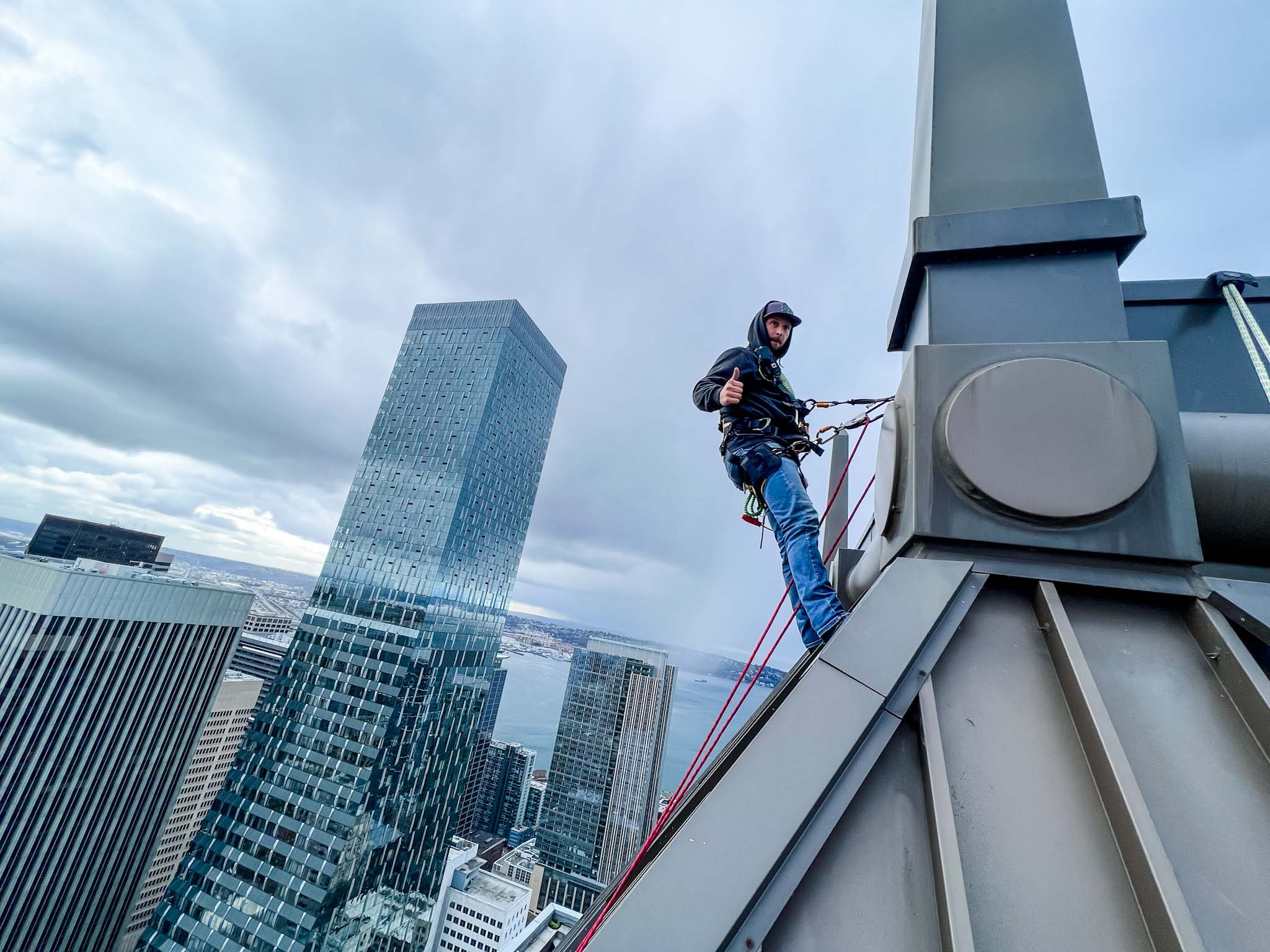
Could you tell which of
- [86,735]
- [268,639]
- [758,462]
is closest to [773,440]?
[758,462]

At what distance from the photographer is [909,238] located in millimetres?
2145

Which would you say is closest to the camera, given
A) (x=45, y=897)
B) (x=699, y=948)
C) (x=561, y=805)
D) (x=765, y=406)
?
(x=699, y=948)

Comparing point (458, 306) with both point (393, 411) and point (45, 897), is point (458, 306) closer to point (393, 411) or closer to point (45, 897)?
point (393, 411)

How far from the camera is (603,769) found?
46.5 metres

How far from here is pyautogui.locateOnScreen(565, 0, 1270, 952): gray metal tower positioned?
107 cm

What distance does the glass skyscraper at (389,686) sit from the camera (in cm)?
3128

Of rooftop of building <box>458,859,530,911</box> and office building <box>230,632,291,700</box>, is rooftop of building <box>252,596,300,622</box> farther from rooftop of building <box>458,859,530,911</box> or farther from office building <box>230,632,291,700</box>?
rooftop of building <box>458,859,530,911</box>

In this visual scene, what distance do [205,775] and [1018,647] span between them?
9041 cm

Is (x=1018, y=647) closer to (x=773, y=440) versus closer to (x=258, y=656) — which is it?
(x=773, y=440)

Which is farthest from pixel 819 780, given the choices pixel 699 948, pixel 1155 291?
pixel 1155 291

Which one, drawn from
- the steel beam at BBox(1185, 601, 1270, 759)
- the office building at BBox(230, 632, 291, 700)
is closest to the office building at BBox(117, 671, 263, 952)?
the office building at BBox(230, 632, 291, 700)

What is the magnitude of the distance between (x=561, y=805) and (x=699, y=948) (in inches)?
2236

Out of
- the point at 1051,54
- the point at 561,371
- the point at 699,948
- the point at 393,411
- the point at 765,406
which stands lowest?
the point at 699,948

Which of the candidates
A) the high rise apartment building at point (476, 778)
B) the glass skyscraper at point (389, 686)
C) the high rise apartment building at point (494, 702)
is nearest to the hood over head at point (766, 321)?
the glass skyscraper at point (389, 686)
